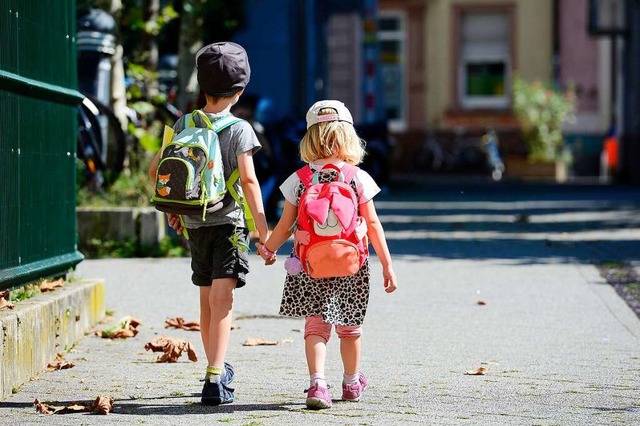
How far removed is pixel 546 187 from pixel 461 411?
21710 mm

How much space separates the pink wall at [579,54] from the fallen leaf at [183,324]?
28223 mm

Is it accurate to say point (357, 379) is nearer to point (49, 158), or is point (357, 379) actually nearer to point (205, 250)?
point (205, 250)

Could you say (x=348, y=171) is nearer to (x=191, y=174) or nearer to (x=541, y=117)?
(x=191, y=174)

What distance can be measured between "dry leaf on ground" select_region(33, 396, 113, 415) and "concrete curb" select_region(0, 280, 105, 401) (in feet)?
0.90

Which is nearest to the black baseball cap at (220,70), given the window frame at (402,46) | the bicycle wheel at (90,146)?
the bicycle wheel at (90,146)

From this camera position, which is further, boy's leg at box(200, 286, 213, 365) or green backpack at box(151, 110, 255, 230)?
boy's leg at box(200, 286, 213, 365)

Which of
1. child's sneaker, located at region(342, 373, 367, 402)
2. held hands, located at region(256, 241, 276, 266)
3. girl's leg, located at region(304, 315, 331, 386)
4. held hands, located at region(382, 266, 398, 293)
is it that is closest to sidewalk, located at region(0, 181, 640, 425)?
child's sneaker, located at region(342, 373, 367, 402)

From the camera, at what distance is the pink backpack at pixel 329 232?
5.86 metres

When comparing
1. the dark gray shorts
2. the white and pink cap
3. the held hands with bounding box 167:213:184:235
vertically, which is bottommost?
the dark gray shorts

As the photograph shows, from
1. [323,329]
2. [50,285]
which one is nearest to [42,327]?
[50,285]

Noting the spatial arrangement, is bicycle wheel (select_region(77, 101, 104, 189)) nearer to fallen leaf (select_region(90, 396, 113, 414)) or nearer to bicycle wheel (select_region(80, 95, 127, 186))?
bicycle wheel (select_region(80, 95, 127, 186))

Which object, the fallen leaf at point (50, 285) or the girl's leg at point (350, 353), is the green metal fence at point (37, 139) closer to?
the fallen leaf at point (50, 285)

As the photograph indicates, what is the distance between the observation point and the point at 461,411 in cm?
573

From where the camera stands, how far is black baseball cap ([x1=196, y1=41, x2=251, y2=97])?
6059mm
